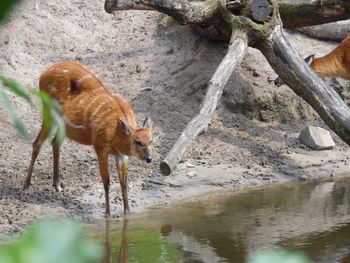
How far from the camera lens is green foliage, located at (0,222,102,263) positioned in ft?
1.67

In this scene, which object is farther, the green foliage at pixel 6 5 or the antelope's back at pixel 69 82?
the antelope's back at pixel 69 82

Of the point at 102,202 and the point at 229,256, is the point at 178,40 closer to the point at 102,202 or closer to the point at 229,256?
the point at 102,202

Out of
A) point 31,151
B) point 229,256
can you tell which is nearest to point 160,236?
point 229,256

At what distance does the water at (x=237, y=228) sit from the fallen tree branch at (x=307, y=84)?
69 centimetres

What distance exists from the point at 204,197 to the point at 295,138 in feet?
6.50

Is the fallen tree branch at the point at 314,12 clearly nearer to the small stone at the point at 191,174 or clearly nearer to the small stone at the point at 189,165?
the small stone at the point at 189,165

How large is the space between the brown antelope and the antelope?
3.46m

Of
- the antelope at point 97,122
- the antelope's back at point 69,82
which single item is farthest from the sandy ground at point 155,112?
the antelope's back at point 69,82

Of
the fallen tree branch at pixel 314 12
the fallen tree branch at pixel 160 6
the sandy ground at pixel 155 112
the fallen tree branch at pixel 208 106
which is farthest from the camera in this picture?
the fallen tree branch at pixel 314 12

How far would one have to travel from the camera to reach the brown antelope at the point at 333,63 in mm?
10047

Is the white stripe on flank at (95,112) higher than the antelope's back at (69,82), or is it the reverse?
the antelope's back at (69,82)

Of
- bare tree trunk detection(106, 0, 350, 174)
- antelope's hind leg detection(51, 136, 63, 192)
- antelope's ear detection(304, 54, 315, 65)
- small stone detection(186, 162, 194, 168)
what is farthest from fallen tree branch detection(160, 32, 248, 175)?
antelope's ear detection(304, 54, 315, 65)

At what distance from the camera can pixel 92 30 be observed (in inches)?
417

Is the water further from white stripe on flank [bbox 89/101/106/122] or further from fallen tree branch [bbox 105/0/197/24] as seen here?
fallen tree branch [bbox 105/0/197/24]
